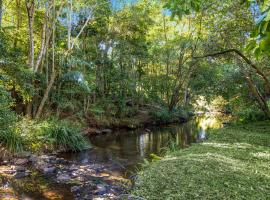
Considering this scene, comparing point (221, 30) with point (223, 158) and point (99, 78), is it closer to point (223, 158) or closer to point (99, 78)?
point (223, 158)

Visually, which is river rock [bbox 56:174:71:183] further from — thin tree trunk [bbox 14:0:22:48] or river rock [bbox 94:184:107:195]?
thin tree trunk [bbox 14:0:22:48]

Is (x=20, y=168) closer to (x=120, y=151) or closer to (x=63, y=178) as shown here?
(x=63, y=178)

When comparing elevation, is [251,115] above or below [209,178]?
above

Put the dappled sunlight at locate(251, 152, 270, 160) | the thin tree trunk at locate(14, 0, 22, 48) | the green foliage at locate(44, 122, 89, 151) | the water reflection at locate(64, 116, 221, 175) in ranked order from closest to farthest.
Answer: the dappled sunlight at locate(251, 152, 270, 160) → the water reflection at locate(64, 116, 221, 175) → the green foliage at locate(44, 122, 89, 151) → the thin tree trunk at locate(14, 0, 22, 48)

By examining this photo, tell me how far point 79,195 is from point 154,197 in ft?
8.77

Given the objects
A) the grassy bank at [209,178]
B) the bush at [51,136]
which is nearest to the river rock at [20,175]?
the bush at [51,136]

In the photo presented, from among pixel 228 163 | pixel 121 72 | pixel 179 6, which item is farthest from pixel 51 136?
pixel 121 72

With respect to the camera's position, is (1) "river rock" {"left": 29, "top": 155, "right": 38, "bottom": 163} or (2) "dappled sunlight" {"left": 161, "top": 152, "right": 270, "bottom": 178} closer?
(2) "dappled sunlight" {"left": 161, "top": 152, "right": 270, "bottom": 178}

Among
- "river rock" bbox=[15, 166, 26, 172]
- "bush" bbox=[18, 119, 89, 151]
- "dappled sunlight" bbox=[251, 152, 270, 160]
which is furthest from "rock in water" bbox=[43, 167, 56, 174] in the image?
"dappled sunlight" bbox=[251, 152, 270, 160]

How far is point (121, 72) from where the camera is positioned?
823 inches

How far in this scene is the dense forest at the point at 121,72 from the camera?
832 centimetres

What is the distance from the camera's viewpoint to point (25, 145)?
9539 millimetres

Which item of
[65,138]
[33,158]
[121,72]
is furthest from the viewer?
[121,72]

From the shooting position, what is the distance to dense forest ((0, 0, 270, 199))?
8.32 meters
